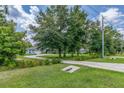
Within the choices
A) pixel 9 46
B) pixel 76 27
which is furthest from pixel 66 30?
pixel 9 46

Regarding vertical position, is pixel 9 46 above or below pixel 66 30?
below

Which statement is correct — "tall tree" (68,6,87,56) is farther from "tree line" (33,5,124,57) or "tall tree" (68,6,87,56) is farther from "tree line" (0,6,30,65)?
"tree line" (0,6,30,65)

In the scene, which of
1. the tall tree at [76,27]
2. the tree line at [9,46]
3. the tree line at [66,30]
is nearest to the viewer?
the tree line at [9,46]

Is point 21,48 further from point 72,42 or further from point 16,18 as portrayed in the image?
point 72,42

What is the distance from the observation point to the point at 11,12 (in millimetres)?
14539

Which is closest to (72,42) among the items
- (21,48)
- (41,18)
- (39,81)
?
(41,18)

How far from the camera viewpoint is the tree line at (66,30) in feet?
63.1

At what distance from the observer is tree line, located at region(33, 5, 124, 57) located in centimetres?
1923

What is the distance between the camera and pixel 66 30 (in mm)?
19953

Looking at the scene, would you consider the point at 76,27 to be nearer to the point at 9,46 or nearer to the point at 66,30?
the point at 66,30

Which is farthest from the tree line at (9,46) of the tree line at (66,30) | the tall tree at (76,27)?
the tall tree at (76,27)

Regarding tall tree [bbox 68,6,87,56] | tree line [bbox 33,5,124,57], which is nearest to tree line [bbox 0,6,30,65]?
tree line [bbox 33,5,124,57]

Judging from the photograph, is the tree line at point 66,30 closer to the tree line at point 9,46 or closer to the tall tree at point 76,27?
the tall tree at point 76,27
